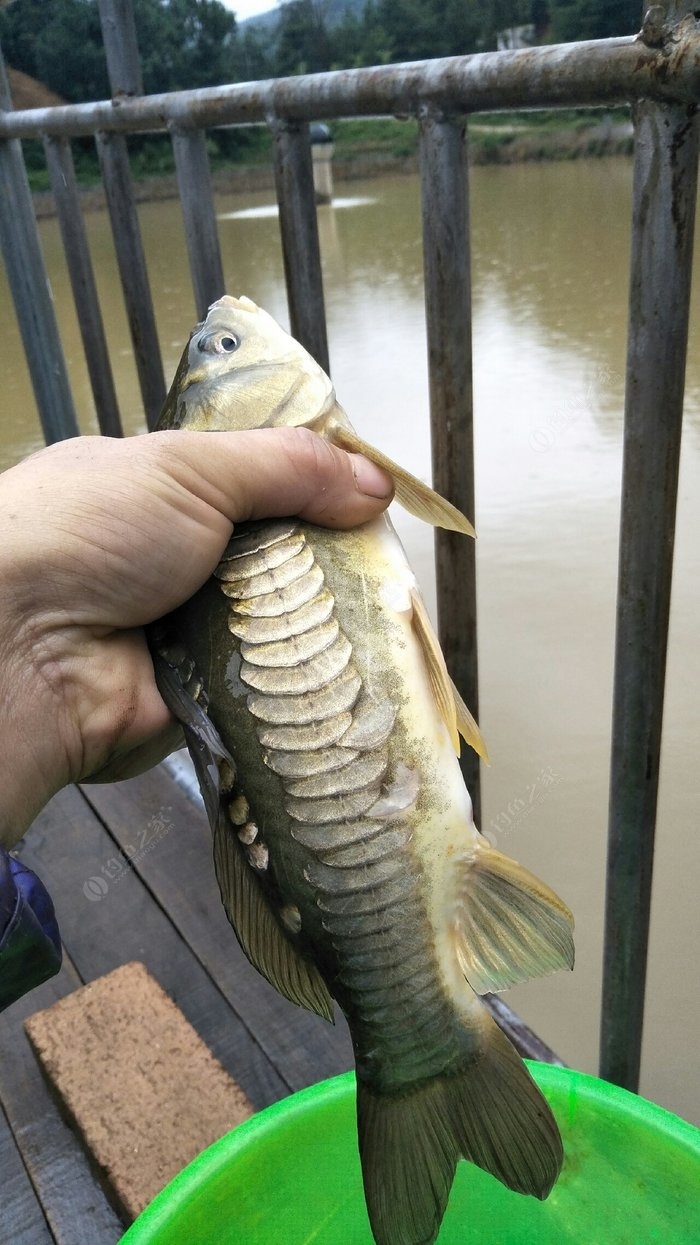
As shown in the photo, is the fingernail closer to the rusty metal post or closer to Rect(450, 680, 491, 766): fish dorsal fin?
Rect(450, 680, 491, 766): fish dorsal fin

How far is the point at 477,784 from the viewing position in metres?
1.55

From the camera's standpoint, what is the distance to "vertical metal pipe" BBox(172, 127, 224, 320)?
4.88 feet

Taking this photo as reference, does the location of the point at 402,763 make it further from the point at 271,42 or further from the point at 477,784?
the point at 271,42

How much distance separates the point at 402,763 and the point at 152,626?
35cm

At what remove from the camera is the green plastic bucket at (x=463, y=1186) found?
1.16 meters

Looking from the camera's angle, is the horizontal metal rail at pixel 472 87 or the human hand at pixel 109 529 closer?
the horizontal metal rail at pixel 472 87

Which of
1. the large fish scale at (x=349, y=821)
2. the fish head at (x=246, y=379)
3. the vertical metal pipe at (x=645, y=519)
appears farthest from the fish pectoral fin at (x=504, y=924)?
the fish head at (x=246, y=379)

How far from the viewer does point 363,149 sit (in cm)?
1970

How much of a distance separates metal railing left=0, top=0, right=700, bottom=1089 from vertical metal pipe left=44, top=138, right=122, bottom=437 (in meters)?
0.08

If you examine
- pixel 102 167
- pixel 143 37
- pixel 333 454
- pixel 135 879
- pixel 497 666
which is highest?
pixel 143 37

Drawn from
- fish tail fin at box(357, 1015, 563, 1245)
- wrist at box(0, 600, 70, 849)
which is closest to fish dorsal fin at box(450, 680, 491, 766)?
fish tail fin at box(357, 1015, 563, 1245)

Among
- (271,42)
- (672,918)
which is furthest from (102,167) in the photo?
(271,42)

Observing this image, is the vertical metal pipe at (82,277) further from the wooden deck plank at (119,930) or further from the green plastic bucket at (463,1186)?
the green plastic bucket at (463,1186)

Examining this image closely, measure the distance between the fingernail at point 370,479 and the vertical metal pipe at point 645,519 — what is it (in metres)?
0.26
